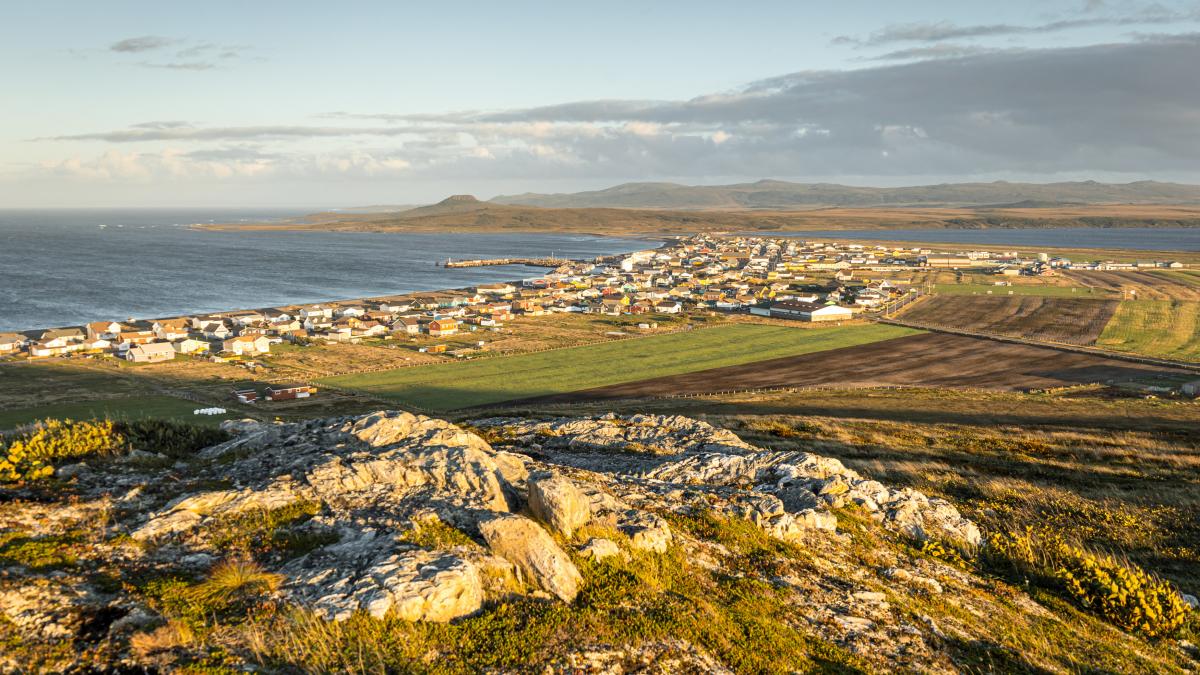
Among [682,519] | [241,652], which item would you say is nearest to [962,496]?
[682,519]

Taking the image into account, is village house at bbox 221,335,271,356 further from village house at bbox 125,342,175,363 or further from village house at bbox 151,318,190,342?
village house at bbox 151,318,190,342

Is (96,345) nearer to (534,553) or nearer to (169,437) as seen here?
(169,437)

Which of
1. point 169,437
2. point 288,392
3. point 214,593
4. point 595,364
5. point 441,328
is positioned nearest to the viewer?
point 214,593

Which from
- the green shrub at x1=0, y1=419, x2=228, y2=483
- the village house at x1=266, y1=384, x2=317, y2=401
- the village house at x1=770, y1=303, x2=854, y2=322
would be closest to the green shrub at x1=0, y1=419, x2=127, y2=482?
the green shrub at x1=0, y1=419, x2=228, y2=483

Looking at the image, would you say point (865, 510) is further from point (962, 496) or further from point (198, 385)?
point (198, 385)

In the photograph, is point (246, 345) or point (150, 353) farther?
point (246, 345)

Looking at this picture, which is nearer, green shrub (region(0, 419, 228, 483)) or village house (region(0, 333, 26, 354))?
green shrub (region(0, 419, 228, 483))

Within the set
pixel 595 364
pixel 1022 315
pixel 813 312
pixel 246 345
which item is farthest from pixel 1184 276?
pixel 246 345
